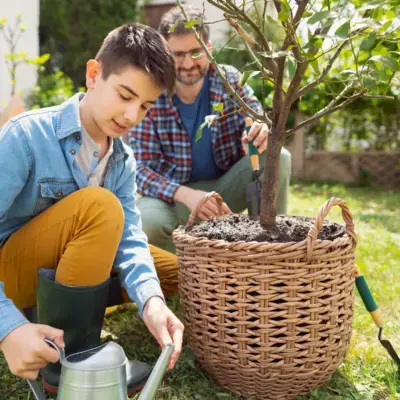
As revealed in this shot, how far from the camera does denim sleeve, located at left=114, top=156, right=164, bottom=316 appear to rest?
1.39 m

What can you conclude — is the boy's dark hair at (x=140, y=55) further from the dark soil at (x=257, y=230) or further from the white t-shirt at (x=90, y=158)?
the dark soil at (x=257, y=230)

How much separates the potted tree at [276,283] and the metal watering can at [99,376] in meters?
0.34

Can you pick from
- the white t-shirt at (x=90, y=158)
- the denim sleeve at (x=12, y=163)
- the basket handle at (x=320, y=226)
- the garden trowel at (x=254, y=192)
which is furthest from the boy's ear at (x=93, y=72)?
the basket handle at (x=320, y=226)

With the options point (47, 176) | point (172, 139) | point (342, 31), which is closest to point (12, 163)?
point (47, 176)

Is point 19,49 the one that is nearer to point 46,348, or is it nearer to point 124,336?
point 124,336

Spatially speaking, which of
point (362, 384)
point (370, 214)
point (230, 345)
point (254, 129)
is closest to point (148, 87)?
point (254, 129)

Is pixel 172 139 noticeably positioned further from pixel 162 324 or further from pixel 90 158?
pixel 162 324

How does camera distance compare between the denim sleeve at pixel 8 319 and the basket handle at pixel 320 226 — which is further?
the basket handle at pixel 320 226

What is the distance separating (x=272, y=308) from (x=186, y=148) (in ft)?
3.83

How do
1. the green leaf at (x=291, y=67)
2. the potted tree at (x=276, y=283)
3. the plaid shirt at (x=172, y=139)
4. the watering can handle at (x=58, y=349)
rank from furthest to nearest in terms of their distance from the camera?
the plaid shirt at (x=172, y=139) → the potted tree at (x=276, y=283) → the green leaf at (x=291, y=67) → the watering can handle at (x=58, y=349)

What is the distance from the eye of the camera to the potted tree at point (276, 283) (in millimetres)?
1291

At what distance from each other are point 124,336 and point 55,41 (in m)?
6.60

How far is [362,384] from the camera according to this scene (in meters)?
1.51

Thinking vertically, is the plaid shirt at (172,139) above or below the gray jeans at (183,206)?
above
